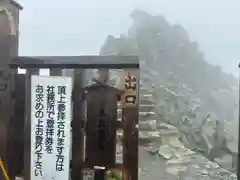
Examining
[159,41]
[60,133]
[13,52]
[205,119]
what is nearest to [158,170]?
[205,119]

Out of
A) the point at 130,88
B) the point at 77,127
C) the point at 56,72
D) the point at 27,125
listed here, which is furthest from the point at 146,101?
the point at 27,125

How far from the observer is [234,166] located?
177cm

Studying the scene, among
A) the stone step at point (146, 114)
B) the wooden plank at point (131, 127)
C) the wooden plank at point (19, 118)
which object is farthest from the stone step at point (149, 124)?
the wooden plank at point (19, 118)

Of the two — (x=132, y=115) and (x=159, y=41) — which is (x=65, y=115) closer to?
(x=132, y=115)

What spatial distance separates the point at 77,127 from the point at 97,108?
0.47 ft

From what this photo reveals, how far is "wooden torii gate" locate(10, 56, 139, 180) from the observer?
1649 millimetres

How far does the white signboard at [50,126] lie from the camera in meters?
1.68

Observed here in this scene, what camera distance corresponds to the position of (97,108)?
5.53 feet

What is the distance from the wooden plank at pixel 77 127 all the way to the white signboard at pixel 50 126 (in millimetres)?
33

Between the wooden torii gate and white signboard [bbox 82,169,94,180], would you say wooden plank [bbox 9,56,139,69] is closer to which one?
the wooden torii gate

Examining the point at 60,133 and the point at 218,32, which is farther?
the point at 218,32

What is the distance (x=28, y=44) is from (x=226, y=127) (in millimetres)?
1230

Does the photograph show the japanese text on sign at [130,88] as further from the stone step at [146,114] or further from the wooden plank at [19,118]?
the wooden plank at [19,118]

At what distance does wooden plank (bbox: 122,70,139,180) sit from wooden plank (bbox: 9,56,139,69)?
0.06 metres
